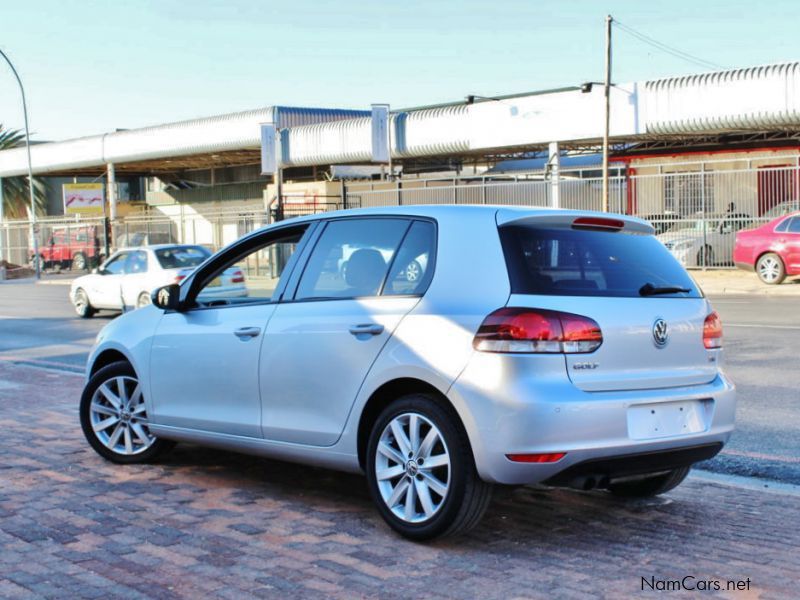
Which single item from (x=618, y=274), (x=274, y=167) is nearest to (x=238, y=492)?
(x=618, y=274)

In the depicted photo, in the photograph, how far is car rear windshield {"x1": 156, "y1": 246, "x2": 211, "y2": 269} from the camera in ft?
67.0

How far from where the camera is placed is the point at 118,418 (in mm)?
6969

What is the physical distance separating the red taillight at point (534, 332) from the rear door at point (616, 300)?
45 millimetres

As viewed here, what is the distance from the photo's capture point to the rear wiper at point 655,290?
5.25 metres

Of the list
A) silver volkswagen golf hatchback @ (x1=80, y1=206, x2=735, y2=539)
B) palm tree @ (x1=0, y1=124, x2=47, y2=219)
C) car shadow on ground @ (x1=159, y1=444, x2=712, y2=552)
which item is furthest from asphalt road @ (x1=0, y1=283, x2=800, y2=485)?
palm tree @ (x1=0, y1=124, x2=47, y2=219)

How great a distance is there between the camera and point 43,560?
4.80 meters

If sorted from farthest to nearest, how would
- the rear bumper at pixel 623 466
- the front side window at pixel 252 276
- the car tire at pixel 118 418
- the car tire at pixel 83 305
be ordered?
the car tire at pixel 83 305, the car tire at pixel 118 418, the front side window at pixel 252 276, the rear bumper at pixel 623 466

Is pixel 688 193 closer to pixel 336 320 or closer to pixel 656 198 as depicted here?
pixel 656 198

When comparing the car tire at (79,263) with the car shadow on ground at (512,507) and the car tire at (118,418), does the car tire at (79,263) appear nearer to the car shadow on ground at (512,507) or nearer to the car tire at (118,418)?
the car tire at (118,418)

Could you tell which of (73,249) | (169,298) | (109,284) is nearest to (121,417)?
(169,298)

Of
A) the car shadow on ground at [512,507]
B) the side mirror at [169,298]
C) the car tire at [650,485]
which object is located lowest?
the car shadow on ground at [512,507]

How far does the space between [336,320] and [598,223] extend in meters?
1.40

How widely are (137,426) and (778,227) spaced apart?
20.3m

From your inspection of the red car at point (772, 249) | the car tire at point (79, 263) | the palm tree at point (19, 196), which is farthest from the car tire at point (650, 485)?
the palm tree at point (19, 196)
